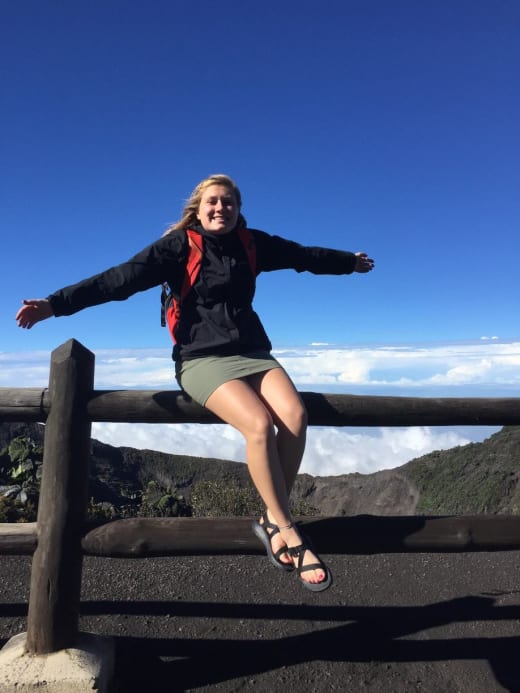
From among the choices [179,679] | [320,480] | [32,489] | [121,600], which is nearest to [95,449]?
[320,480]

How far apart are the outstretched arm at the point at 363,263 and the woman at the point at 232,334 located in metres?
0.37

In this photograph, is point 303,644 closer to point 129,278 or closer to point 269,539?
point 269,539

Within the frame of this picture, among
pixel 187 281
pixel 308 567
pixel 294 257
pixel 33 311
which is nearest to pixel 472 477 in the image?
pixel 294 257

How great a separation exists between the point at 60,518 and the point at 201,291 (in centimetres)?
150

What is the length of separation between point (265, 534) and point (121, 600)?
2.16 meters

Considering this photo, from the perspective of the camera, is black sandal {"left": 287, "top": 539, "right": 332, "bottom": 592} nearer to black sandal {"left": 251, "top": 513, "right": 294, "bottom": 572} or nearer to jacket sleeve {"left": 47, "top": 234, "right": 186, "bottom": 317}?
black sandal {"left": 251, "top": 513, "right": 294, "bottom": 572}

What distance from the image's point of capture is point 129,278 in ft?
9.66

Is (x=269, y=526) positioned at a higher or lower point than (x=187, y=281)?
lower

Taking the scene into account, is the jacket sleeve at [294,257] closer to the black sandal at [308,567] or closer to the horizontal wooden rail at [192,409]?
the horizontal wooden rail at [192,409]

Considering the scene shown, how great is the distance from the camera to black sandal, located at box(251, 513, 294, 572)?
275 centimetres

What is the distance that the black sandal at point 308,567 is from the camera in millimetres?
2559

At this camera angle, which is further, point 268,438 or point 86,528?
point 86,528

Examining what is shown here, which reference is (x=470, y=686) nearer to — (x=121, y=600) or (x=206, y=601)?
(x=206, y=601)

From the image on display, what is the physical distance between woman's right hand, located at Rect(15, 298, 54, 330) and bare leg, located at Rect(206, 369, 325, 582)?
3.19 ft
